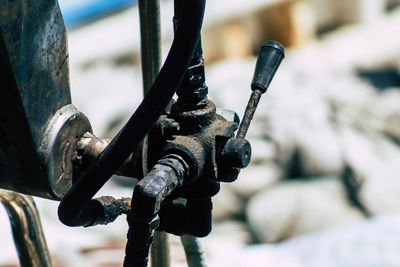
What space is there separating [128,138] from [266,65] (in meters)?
0.22

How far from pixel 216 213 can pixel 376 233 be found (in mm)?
954

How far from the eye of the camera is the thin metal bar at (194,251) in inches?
34.9

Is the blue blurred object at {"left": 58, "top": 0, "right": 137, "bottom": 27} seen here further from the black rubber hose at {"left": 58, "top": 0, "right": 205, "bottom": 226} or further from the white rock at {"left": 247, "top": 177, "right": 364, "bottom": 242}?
the black rubber hose at {"left": 58, "top": 0, "right": 205, "bottom": 226}

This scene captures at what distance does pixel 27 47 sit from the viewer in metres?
0.65

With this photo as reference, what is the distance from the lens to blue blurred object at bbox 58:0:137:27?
3.45 m

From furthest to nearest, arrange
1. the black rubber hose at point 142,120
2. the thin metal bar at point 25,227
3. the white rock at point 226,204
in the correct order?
the white rock at point 226,204, the thin metal bar at point 25,227, the black rubber hose at point 142,120

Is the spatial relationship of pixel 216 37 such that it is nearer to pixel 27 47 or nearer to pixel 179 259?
pixel 179 259

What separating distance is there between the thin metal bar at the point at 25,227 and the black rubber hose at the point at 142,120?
198 mm

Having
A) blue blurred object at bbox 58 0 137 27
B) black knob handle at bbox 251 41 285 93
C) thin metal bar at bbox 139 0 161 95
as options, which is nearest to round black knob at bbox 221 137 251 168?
black knob handle at bbox 251 41 285 93

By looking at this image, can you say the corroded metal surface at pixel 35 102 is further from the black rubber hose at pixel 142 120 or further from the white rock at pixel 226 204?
the white rock at pixel 226 204

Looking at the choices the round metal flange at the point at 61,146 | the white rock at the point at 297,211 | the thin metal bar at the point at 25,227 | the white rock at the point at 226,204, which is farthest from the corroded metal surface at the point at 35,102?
the white rock at the point at 226,204

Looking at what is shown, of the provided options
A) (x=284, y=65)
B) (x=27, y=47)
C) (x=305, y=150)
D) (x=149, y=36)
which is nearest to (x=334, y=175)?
(x=305, y=150)

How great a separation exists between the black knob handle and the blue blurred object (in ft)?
9.09

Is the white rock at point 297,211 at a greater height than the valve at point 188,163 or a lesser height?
lesser
